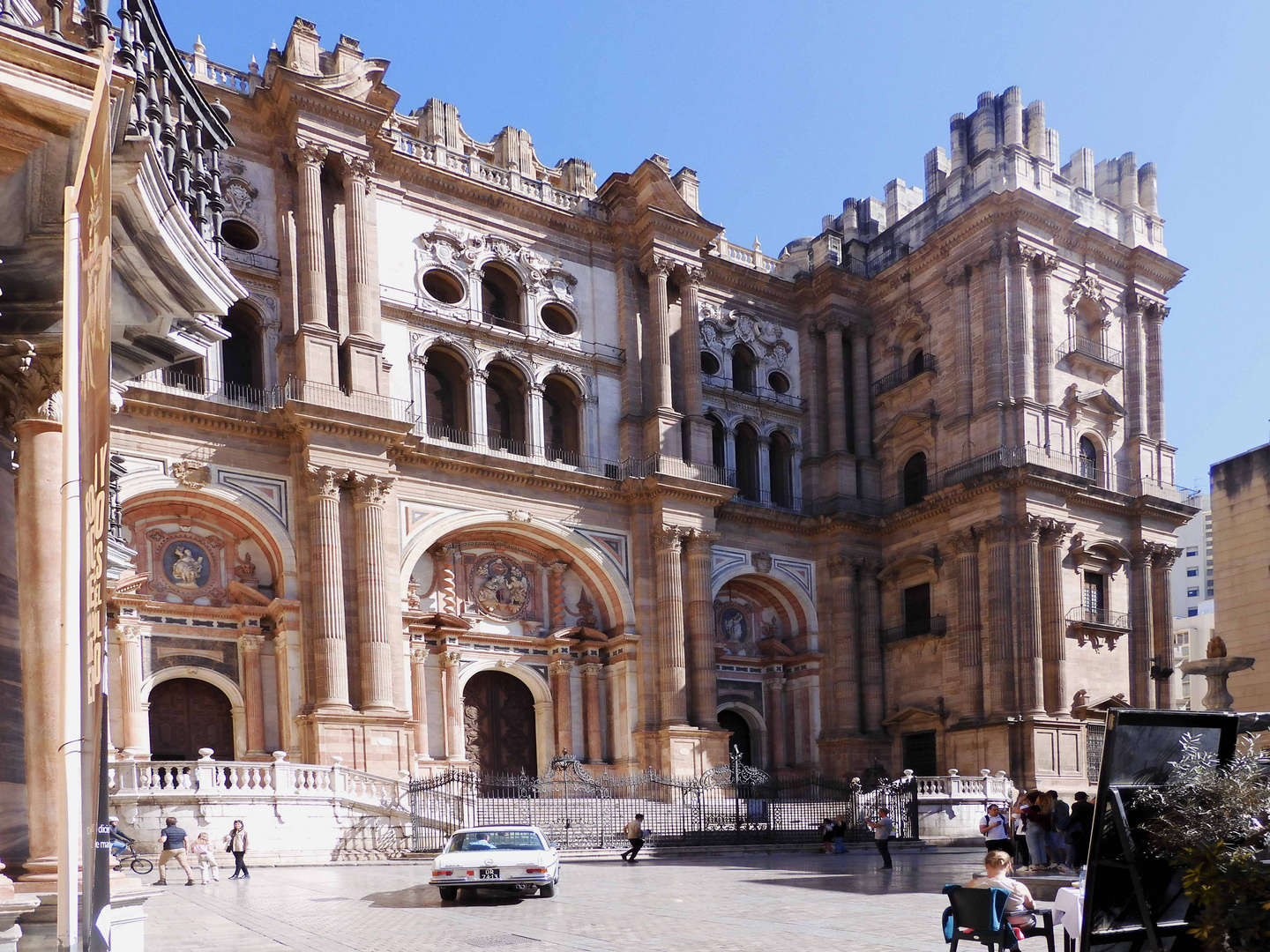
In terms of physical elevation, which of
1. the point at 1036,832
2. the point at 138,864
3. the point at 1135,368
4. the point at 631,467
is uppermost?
the point at 1135,368

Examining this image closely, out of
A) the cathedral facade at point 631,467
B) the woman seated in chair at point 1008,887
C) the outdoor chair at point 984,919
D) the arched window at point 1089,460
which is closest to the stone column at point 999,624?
the cathedral facade at point 631,467

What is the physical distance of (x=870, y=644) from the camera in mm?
37656

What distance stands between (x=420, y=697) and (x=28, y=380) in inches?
898

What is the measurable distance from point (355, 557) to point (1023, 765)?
18725mm

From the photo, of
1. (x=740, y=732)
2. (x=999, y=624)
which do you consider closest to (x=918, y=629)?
(x=999, y=624)

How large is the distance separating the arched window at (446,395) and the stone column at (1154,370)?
22418 mm

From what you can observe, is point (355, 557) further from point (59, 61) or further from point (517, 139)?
point (59, 61)

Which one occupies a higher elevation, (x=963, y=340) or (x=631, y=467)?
(x=963, y=340)

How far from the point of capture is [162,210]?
7449 mm

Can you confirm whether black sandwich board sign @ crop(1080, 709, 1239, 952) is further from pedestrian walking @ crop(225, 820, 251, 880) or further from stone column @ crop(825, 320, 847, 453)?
stone column @ crop(825, 320, 847, 453)

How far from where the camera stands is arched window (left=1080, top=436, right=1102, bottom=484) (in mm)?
36500

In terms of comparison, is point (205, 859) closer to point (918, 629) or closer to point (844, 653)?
point (844, 653)

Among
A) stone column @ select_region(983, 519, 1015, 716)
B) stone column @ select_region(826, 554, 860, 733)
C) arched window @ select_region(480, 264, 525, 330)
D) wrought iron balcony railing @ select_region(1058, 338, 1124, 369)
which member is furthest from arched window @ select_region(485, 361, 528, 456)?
wrought iron balcony railing @ select_region(1058, 338, 1124, 369)

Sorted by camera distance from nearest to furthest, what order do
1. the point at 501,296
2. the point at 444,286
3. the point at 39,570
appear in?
Answer: 1. the point at 39,570
2. the point at 444,286
3. the point at 501,296
